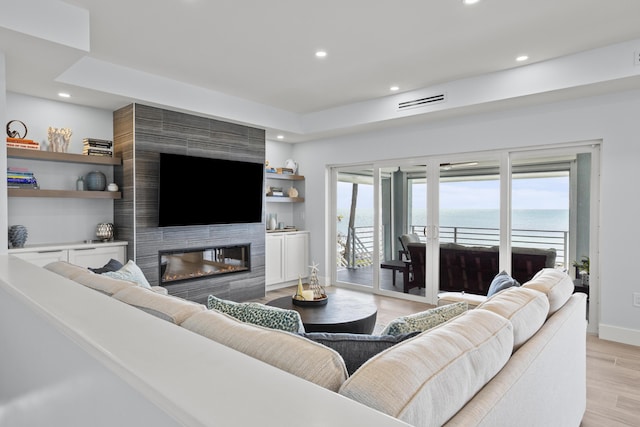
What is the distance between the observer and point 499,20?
2.89 m

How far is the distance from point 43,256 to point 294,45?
3124mm

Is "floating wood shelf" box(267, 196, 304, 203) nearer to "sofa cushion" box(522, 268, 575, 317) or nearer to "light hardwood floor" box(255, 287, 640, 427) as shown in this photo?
"light hardwood floor" box(255, 287, 640, 427)

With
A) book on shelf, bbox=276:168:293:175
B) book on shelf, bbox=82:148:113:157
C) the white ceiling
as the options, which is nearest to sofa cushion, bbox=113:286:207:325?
the white ceiling

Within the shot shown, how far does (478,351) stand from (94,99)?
436cm

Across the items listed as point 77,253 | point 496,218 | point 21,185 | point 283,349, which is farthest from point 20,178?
point 496,218

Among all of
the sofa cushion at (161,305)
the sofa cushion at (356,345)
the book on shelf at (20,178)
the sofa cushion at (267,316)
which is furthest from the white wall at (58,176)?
the sofa cushion at (356,345)

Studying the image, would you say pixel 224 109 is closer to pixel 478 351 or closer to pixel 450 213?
pixel 450 213

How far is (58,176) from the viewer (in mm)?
4039

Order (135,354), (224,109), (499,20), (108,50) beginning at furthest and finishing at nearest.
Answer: (224,109) → (108,50) → (499,20) → (135,354)

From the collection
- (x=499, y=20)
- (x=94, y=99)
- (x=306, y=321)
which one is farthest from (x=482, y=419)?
(x=94, y=99)

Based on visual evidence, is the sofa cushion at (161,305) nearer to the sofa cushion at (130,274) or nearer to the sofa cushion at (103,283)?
the sofa cushion at (103,283)

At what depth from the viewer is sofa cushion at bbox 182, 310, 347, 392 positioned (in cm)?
92

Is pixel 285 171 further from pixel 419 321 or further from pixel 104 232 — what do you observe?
pixel 419 321

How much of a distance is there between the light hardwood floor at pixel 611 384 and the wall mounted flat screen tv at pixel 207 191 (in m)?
2.38
